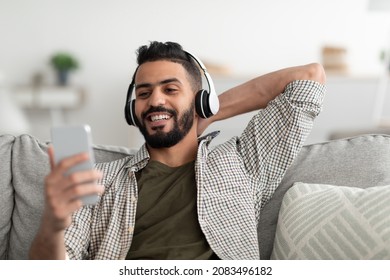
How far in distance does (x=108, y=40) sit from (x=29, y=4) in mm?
659

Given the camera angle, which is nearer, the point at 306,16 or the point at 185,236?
the point at 185,236

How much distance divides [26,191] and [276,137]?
2.09ft

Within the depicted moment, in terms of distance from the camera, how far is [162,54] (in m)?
1.52

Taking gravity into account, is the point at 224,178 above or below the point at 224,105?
below

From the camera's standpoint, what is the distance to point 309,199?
54.4 inches

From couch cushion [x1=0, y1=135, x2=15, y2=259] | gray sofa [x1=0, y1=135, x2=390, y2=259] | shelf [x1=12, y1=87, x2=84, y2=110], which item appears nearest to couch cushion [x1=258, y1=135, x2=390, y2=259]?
gray sofa [x1=0, y1=135, x2=390, y2=259]

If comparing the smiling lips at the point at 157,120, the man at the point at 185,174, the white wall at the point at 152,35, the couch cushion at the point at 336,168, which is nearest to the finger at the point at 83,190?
the man at the point at 185,174

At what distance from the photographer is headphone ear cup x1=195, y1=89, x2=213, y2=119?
148 centimetres

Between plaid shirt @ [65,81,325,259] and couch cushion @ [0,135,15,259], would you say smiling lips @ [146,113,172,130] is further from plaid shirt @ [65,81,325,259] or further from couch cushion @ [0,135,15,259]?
couch cushion @ [0,135,15,259]

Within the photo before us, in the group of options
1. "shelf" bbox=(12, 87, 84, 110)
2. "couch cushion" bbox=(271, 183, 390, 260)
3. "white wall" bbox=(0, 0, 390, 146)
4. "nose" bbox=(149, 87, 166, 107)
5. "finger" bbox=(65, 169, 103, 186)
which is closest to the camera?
"finger" bbox=(65, 169, 103, 186)

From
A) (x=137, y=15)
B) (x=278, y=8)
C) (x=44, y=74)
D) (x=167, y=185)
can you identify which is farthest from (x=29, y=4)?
(x=167, y=185)

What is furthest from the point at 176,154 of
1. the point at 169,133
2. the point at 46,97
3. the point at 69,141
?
the point at 46,97

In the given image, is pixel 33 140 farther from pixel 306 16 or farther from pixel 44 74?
pixel 306 16
